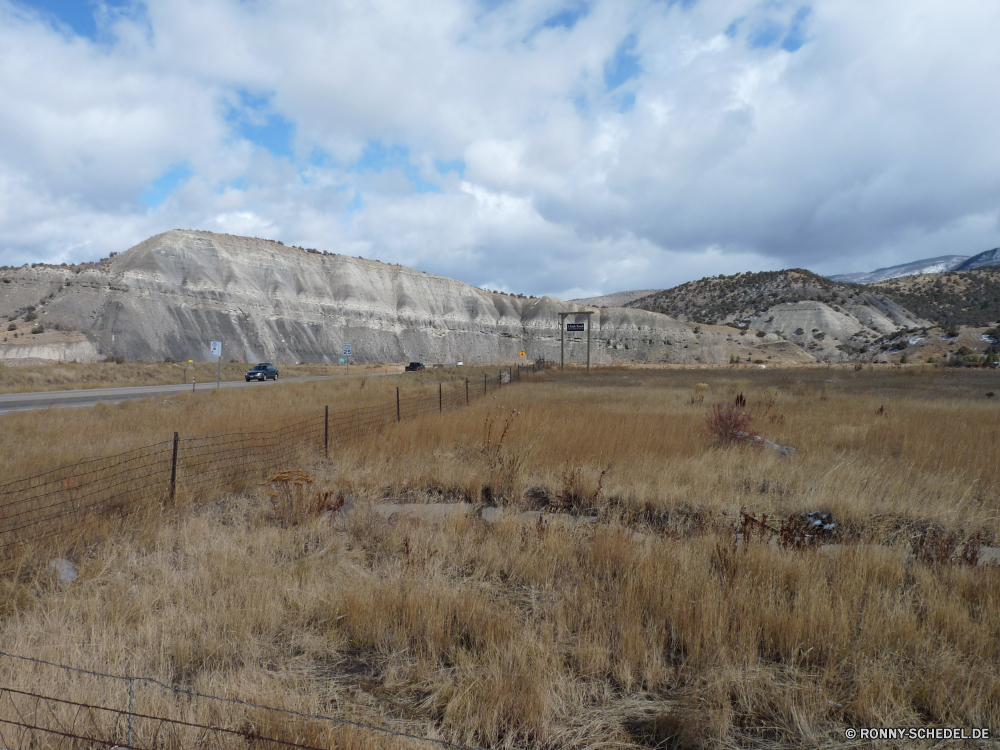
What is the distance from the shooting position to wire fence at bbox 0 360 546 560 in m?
5.56

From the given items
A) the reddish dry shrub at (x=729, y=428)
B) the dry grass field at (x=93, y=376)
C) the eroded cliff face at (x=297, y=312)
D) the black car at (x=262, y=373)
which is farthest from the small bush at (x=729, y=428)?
the eroded cliff face at (x=297, y=312)

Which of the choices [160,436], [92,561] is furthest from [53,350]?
[92,561]

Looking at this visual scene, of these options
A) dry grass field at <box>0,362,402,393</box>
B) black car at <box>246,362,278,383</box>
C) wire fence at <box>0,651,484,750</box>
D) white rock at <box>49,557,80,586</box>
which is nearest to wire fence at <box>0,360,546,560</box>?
white rock at <box>49,557,80,586</box>

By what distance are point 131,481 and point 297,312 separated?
68.7 m

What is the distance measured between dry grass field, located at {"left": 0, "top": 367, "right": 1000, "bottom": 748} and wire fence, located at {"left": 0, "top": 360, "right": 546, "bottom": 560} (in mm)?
498

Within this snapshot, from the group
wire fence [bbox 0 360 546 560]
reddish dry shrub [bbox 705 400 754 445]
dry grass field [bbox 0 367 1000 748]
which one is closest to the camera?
dry grass field [bbox 0 367 1000 748]

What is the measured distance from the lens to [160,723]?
274cm

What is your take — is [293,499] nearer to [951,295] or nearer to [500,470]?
[500,470]

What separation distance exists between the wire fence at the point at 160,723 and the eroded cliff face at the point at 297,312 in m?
57.6

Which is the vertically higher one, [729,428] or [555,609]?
[729,428]

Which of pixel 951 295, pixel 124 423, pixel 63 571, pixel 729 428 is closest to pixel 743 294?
pixel 951 295

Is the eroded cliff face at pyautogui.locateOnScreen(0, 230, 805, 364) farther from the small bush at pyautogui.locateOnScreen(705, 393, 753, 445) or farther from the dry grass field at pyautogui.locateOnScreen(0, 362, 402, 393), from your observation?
the small bush at pyautogui.locateOnScreen(705, 393, 753, 445)

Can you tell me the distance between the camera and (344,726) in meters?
2.68

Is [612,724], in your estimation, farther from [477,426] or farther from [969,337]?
[969,337]
